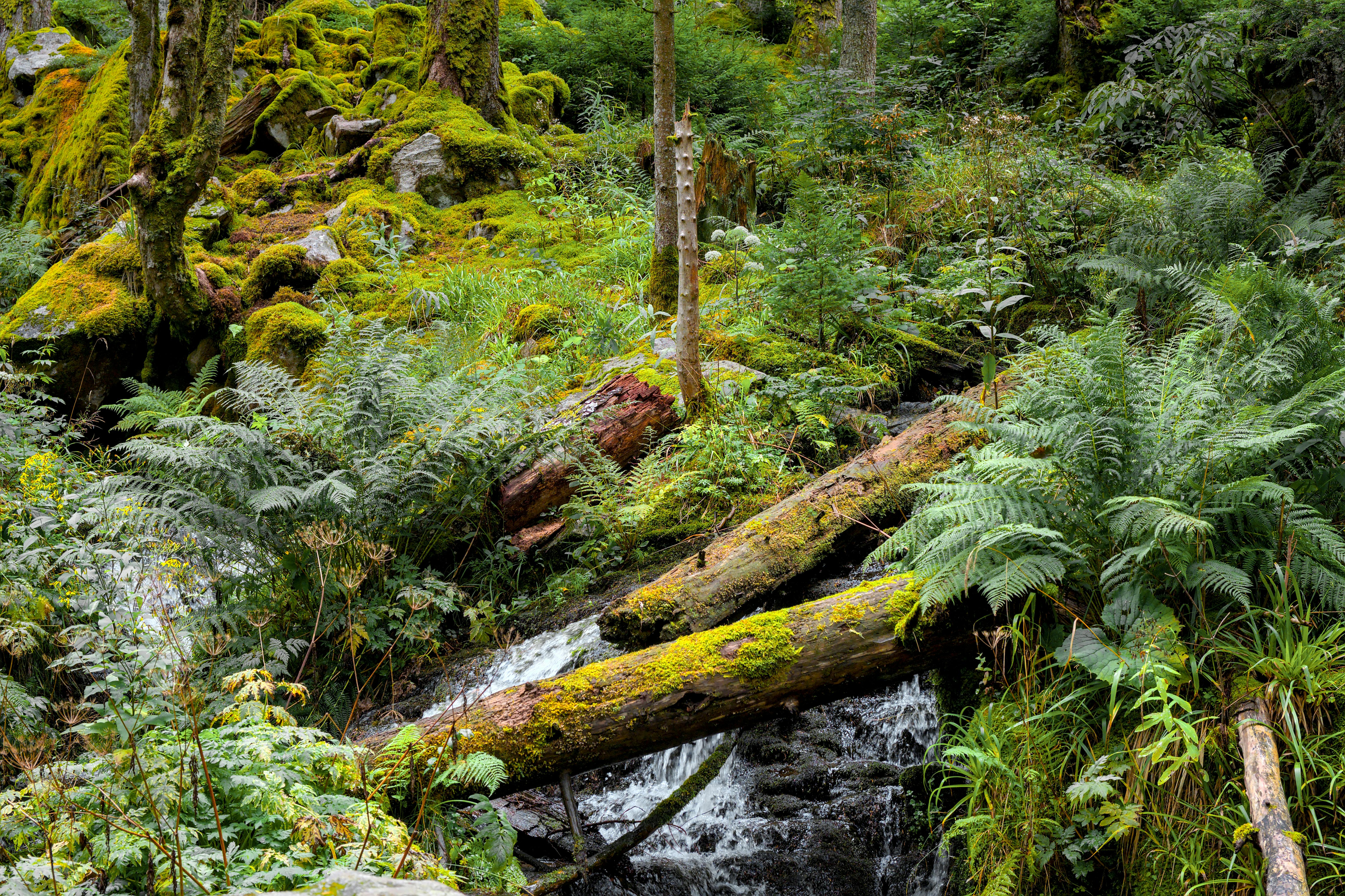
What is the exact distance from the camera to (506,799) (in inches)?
158

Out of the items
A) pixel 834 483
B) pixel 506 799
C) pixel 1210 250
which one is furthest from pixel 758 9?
pixel 506 799

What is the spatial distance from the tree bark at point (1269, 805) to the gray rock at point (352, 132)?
12.7m

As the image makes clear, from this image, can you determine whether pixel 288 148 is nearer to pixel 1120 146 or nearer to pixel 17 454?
pixel 17 454

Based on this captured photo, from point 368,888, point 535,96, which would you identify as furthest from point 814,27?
point 368,888

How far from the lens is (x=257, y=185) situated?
1207 cm

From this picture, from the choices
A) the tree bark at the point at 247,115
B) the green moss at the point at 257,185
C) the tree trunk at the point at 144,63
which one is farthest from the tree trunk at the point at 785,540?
the tree bark at the point at 247,115

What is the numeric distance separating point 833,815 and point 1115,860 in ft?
4.28

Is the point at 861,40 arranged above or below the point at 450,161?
above

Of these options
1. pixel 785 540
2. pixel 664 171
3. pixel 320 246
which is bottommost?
pixel 785 540

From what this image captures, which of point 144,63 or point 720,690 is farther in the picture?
point 144,63

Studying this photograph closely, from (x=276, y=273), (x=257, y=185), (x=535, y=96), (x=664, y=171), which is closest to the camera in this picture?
(x=664, y=171)

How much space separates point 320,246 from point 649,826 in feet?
29.4

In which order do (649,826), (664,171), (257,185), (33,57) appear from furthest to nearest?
(33,57), (257,185), (664,171), (649,826)

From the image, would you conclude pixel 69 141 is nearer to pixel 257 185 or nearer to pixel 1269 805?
pixel 257 185
